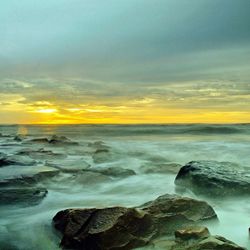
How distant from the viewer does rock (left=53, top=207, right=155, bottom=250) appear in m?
6.16

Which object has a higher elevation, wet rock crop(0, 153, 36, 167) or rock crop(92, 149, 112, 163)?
wet rock crop(0, 153, 36, 167)

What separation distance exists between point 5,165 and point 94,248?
889cm

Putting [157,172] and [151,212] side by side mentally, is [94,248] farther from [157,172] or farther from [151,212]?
[157,172]

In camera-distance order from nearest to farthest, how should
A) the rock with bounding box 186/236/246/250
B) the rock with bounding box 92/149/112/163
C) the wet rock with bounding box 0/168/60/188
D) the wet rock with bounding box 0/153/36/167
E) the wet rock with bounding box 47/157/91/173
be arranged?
the rock with bounding box 186/236/246/250 < the wet rock with bounding box 0/168/60/188 < the wet rock with bounding box 47/157/91/173 < the wet rock with bounding box 0/153/36/167 < the rock with bounding box 92/149/112/163

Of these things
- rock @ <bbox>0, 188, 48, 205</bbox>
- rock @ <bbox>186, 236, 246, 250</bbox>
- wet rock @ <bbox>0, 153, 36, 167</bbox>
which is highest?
wet rock @ <bbox>0, 153, 36, 167</bbox>

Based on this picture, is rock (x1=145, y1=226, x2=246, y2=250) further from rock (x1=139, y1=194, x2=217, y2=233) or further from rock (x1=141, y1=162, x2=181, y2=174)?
rock (x1=141, y1=162, x2=181, y2=174)

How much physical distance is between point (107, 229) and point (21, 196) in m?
4.07

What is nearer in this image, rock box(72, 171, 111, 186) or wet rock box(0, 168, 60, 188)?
wet rock box(0, 168, 60, 188)

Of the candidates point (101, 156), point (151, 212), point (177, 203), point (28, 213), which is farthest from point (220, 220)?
point (101, 156)

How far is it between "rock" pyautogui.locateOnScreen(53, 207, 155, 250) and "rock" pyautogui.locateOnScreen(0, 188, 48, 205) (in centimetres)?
282

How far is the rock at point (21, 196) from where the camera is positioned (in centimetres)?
928

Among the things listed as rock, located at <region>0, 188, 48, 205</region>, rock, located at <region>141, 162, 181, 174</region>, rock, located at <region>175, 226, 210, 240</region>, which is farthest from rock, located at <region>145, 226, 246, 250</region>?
rock, located at <region>141, 162, 181, 174</region>

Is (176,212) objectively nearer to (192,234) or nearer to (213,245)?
(192,234)

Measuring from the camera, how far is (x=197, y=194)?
9609 mm
